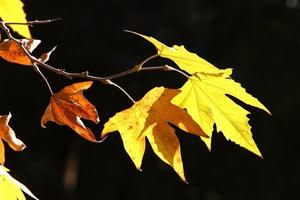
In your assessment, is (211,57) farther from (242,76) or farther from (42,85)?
(42,85)

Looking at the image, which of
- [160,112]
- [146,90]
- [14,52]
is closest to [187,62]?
[160,112]

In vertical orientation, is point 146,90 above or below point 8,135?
below

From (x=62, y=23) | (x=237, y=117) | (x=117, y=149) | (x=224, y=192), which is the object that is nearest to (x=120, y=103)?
(x=117, y=149)

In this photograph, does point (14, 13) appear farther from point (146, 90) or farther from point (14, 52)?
point (146, 90)

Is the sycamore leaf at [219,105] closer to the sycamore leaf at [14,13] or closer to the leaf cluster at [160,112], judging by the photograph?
the leaf cluster at [160,112]

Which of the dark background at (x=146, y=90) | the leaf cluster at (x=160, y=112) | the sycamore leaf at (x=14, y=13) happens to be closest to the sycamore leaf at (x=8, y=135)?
the leaf cluster at (x=160, y=112)

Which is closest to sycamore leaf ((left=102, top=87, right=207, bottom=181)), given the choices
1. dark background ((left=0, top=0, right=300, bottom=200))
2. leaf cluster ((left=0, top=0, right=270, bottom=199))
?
leaf cluster ((left=0, top=0, right=270, bottom=199))

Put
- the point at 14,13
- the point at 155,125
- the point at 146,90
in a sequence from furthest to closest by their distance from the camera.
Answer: the point at 146,90 → the point at 155,125 → the point at 14,13

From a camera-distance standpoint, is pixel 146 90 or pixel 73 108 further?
pixel 146 90
